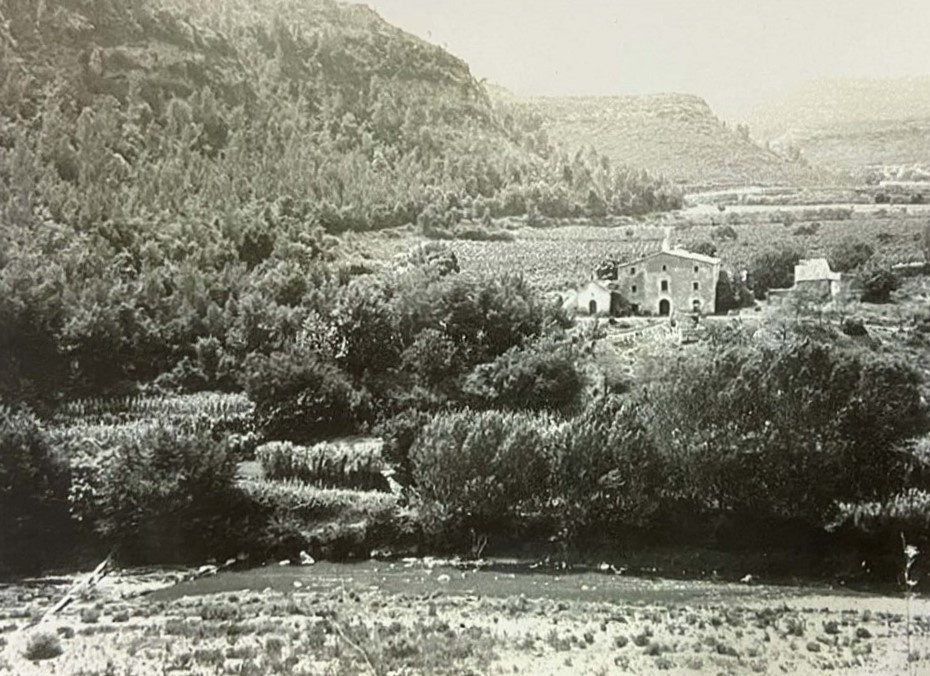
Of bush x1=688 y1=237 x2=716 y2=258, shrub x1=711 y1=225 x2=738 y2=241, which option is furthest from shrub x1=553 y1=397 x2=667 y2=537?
shrub x1=711 y1=225 x2=738 y2=241

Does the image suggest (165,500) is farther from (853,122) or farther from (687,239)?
(853,122)

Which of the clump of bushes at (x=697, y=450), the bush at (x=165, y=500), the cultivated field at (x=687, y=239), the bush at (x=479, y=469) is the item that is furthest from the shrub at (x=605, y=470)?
the bush at (x=165, y=500)

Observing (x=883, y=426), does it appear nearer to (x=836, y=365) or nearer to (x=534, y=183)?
(x=836, y=365)

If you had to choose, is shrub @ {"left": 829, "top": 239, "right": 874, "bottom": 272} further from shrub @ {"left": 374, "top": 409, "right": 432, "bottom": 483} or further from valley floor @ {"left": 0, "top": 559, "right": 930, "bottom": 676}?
shrub @ {"left": 374, "top": 409, "right": 432, "bottom": 483}

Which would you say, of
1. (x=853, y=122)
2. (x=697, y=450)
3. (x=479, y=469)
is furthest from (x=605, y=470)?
(x=853, y=122)

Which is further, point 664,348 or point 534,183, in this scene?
point 534,183

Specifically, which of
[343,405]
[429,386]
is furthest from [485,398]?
[343,405]
